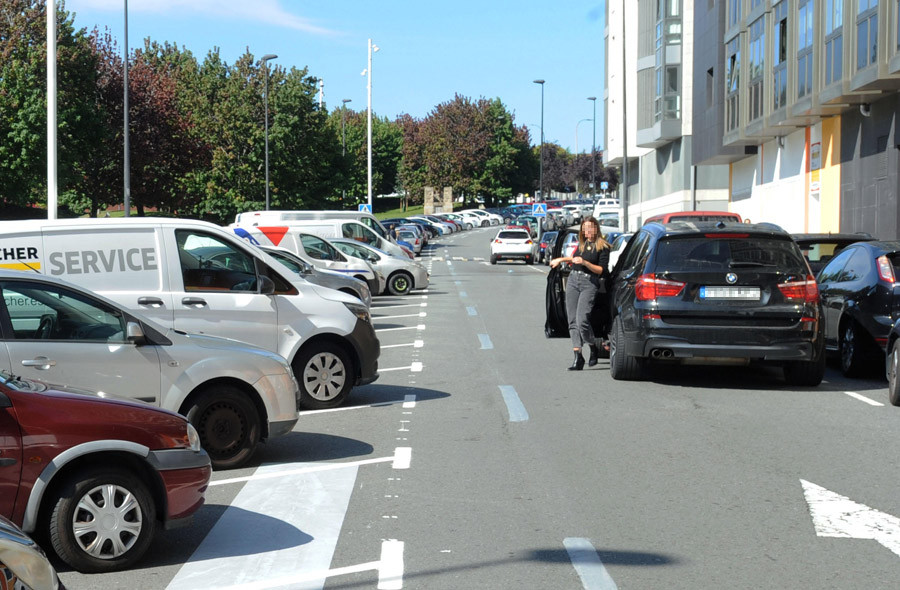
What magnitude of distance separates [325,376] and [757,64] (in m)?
30.4

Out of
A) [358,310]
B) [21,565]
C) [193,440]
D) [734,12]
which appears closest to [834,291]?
[358,310]

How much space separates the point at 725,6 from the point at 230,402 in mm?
42205

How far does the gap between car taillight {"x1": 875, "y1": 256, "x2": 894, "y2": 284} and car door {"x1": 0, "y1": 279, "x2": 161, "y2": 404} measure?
338 inches

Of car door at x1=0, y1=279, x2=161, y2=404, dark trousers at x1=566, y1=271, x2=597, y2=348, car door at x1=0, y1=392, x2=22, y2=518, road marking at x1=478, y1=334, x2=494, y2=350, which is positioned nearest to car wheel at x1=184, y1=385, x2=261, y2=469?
car door at x1=0, y1=279, x2=161, y2=404

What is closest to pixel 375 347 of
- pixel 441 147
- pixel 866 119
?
→ pixel 866 119

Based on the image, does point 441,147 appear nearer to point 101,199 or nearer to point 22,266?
point 101,199

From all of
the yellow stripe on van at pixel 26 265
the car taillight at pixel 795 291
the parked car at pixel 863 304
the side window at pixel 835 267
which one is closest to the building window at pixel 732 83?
the side window at pixel 835 267

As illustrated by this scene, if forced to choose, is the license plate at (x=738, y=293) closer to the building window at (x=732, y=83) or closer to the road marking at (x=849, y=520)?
the road marking at (x=849, y=520)

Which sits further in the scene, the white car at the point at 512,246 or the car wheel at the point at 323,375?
the white car at the point at 512,246

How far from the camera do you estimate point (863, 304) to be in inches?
507

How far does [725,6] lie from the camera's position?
152ft

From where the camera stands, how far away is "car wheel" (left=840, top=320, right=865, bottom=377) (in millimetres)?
13023

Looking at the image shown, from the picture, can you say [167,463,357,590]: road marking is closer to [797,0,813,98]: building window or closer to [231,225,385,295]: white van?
[231,225,385,295]: white van

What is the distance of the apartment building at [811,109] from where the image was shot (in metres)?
26.0
